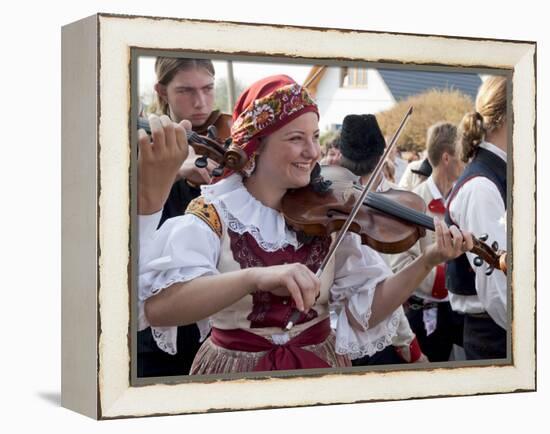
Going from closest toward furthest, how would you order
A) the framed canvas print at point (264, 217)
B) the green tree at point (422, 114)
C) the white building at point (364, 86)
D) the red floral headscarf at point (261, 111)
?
1. the framed canvas print at point (264, 217)
2. the red floral headscarf at point (261, 111)
3. the white building at point (364, 86)
4. the green tree at point (422, 114)

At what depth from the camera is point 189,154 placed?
6926 mm

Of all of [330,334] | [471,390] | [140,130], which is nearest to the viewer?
[140,130]

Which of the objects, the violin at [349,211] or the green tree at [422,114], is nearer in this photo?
the violin at [349,211]

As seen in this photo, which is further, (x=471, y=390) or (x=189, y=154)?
(x=471, y=390)

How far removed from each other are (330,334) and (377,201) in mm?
712

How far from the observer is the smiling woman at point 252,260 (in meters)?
6.90

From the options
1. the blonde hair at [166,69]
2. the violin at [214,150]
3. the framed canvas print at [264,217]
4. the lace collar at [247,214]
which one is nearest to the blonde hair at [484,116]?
the framed canvas print at [264,217]

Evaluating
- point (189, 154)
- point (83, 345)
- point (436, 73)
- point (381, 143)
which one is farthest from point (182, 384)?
point (436, 73)

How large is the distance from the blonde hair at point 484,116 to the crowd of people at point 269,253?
142mm

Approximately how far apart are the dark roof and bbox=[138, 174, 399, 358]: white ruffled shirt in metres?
0.86

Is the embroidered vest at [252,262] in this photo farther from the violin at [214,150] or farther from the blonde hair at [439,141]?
the blonde hair at [439,141]

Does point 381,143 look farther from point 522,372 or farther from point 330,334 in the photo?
point 522,372

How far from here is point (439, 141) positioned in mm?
7711

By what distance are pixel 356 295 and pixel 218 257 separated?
0.82m
